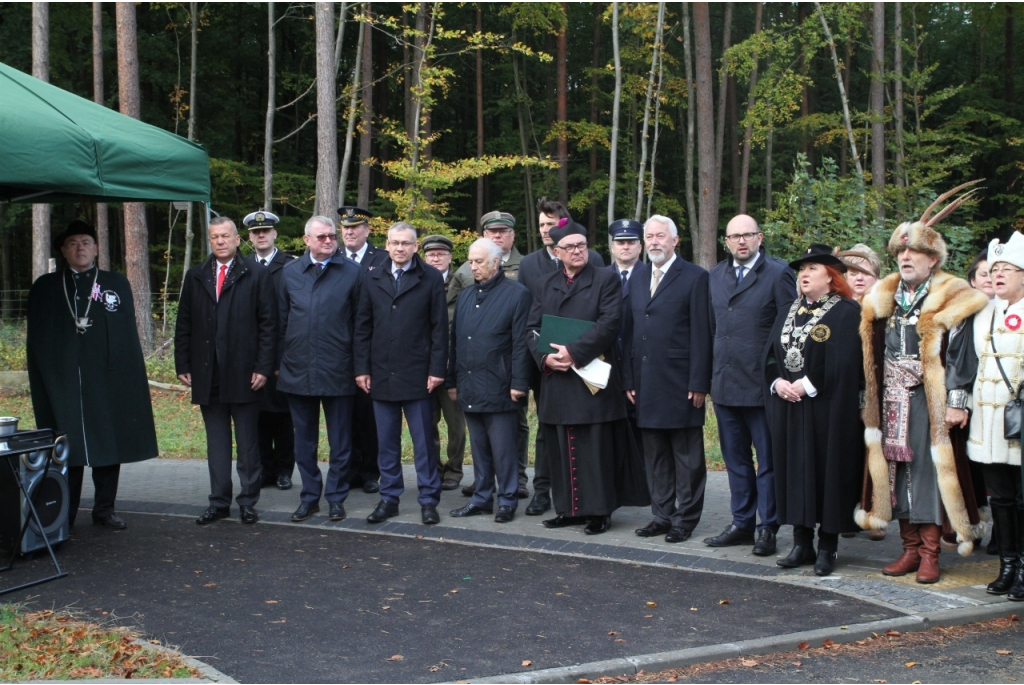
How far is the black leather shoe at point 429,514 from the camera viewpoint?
316 inches

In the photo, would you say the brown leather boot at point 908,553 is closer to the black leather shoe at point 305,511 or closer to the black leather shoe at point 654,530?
the black leather shoe at point 654,530

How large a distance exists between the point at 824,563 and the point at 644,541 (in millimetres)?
1394

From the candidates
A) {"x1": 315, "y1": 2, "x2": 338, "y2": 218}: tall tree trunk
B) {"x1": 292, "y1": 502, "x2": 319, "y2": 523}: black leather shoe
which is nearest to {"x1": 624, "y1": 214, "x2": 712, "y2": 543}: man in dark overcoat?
{"x1": 292, "y1": 502, "x2": 319, "y2": 523}: black leather shoe

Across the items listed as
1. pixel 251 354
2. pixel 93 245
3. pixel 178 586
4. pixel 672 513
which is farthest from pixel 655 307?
pixel 93 245

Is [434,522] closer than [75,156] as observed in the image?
No

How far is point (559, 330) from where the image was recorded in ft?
25.1

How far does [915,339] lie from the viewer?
6.36 m

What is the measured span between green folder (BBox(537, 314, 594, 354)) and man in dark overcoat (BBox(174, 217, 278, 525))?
7.24 ft

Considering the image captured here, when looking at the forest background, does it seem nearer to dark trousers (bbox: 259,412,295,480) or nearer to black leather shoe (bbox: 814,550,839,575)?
dark trousers (bbox: 259,412,295,480)

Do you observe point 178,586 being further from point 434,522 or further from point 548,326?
point 548,326

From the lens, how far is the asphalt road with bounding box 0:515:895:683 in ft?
16.5

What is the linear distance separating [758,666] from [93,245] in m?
5.84

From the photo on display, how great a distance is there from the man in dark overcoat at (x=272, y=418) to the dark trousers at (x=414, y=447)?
1525 millimetres

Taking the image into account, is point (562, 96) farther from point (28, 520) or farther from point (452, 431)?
point (28, 520)
